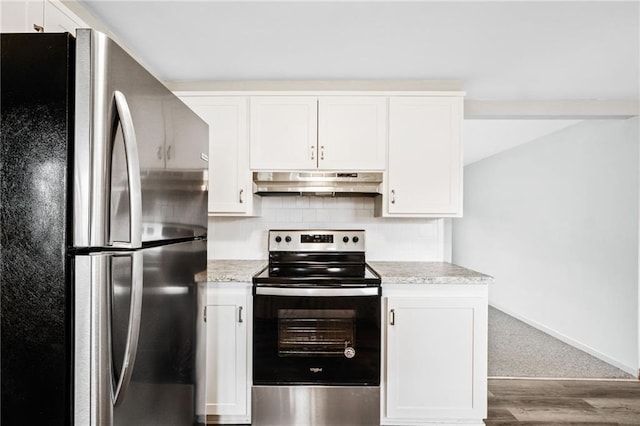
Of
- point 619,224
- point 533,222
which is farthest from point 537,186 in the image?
point 619,224

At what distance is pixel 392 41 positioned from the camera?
88.6 inches

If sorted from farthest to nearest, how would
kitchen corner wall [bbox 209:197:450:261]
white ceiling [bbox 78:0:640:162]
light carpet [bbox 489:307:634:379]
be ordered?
light carpet [bbox 489:307:634:379], kitchen corner wall [bbox 209:197:450:261], white ceiling [bbox 78:0:640:162]

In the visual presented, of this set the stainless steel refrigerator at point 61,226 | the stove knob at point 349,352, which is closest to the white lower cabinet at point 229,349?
the stove knob at point 349,352

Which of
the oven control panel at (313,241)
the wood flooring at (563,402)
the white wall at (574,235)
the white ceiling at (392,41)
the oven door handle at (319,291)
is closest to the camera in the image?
the white ceiling at (392,41)

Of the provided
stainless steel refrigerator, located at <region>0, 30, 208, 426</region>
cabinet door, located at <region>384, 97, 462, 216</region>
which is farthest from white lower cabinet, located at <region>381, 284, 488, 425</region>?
stainless steel refrigerator, located at <region>0, 30, 208, 426</region>

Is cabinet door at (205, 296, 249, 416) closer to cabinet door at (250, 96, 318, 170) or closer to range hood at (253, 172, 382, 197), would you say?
range hood at (253, 172, 382, 197)

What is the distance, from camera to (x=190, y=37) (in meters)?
2.24

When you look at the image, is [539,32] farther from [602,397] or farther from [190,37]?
[602,397]

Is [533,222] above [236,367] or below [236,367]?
above

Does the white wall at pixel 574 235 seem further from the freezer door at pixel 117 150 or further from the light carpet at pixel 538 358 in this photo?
the freezer door at pixel 117 150

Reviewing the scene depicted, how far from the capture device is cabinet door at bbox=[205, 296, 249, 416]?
7.59ft

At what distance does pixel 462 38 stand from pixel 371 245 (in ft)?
5.04

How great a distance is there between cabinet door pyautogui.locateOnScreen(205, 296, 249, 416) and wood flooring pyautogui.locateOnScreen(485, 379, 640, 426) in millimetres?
1532

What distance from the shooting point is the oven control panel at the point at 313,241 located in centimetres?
289
